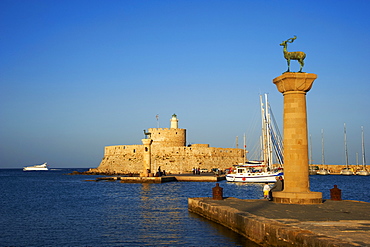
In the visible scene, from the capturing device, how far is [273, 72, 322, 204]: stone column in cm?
1375

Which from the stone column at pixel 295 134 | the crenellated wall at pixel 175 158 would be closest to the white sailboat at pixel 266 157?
the crenellated wall at pixel 175 158

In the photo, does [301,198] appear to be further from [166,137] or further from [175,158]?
[166,137]

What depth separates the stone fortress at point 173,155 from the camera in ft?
200

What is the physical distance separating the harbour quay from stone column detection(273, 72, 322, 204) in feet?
2.73

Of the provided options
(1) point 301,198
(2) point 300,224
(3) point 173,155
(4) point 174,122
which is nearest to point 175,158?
(3) point 173,155

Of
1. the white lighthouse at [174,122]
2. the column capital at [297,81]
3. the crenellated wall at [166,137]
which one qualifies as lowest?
the column capital at [297,81]

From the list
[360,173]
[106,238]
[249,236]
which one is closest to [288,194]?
[249,236]

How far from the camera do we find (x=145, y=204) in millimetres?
21031

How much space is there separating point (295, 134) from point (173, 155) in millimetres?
47475

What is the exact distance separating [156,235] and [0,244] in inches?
164

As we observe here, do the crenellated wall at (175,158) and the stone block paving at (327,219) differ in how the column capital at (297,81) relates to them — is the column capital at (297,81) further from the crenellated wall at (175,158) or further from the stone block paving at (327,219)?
the crenellated wall at (175,158)

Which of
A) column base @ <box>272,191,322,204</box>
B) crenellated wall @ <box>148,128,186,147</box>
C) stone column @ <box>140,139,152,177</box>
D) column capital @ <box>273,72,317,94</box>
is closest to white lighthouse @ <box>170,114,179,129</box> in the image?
crenellated wall @ <box>148,128,186,147</box>

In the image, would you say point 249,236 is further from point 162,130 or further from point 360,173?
point 360,173

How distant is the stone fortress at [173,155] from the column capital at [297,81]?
4601cm
